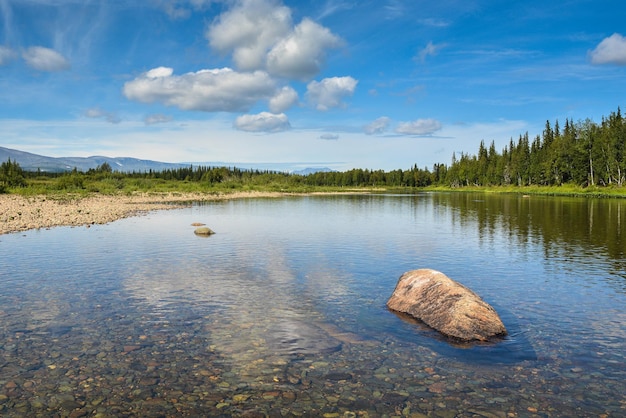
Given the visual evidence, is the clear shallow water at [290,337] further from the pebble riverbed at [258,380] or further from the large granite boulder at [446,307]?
the large granite boulder at [446,307]

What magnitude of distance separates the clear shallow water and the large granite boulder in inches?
22.7

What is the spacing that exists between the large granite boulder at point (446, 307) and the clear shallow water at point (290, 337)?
22.7 inches

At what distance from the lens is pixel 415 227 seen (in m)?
45.7

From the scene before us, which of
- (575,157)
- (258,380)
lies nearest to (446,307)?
(258,380)

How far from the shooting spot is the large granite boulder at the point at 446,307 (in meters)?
13.9

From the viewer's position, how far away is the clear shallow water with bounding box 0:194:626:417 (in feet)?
32.6

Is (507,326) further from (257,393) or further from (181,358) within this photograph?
(181,358)

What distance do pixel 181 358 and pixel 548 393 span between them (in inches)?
364

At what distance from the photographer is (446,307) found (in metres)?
14.8

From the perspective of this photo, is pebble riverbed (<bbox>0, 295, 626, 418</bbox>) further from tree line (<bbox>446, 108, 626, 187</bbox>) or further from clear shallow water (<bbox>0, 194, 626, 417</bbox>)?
tree line (<bbox>446, 108, 626, 187</bbox>)

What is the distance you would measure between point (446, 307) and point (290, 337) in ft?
17.4

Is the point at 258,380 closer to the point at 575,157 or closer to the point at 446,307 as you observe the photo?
the point at 446,307

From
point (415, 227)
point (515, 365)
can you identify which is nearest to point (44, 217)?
point (415, 227)

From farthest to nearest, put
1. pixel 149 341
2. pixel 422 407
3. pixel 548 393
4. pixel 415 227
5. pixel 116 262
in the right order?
1. pixel 415 227
2. pixel 116 262
3. pixel 149 341
4. pixel 548 393
5. pixel 422 407
